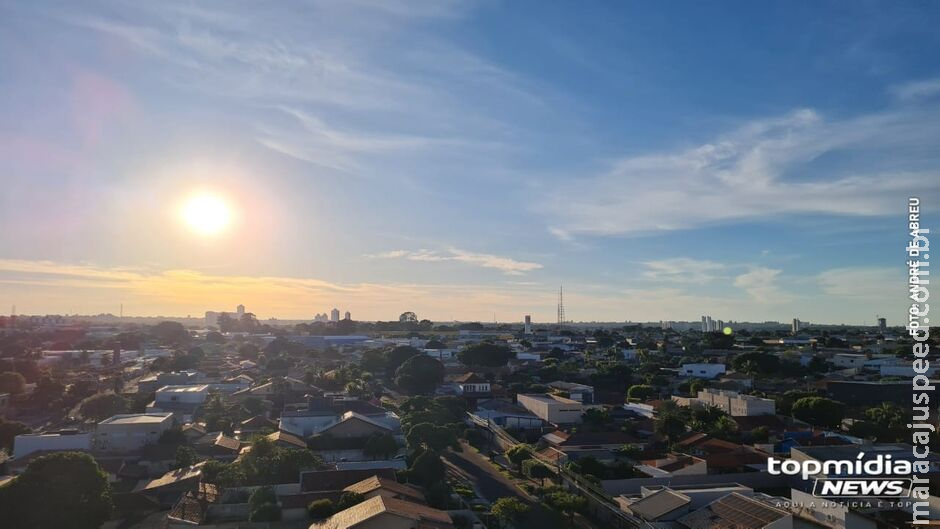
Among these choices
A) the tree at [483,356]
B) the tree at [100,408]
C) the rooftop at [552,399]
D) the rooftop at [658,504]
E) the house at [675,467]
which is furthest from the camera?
the tree at [483,356]

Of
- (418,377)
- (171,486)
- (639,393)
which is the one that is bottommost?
(171,486)

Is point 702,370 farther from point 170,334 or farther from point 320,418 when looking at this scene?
point 170,334

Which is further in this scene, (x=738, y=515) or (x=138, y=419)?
(x=138, y=419)

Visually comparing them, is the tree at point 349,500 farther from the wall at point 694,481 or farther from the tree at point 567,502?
the wall at point 694,481

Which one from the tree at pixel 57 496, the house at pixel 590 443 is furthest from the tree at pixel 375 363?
the tree at pixel 57 496

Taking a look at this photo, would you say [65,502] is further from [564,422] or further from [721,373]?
[721,373]

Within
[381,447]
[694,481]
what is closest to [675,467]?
[694,481]

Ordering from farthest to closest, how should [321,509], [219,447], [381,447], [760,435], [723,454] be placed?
[760,435], [219,447], [381,447], [723,454], [321,509]
